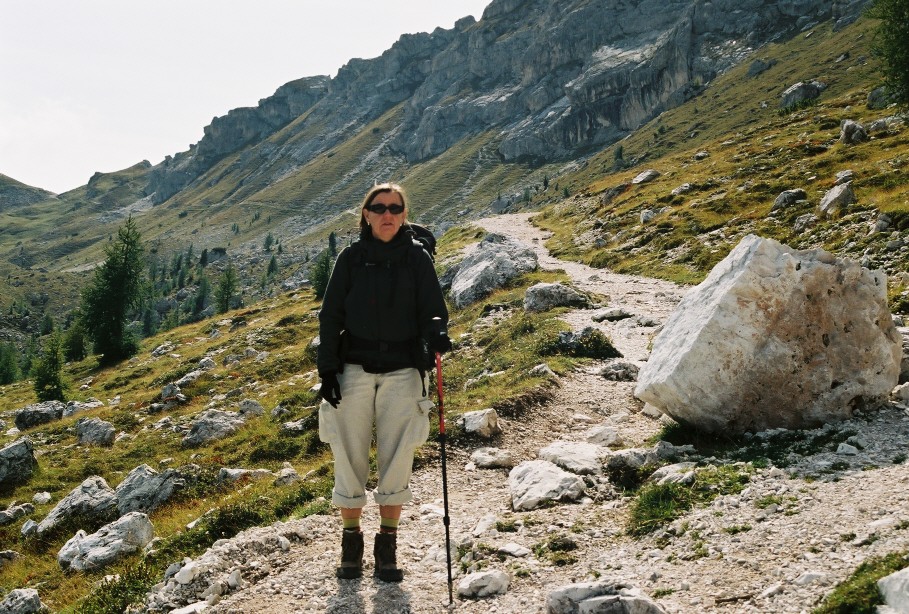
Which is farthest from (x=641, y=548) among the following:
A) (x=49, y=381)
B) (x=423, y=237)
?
(x=49, y=381)

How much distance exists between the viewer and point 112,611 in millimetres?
6883

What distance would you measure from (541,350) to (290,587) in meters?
11.9

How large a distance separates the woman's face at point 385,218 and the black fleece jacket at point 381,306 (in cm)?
10

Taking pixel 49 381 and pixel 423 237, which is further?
pixel 49 381

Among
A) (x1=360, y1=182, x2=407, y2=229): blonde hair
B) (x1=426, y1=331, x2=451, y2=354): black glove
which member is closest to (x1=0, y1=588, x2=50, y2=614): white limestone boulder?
(x1=426, y1=331, x2=451, y2=354): black glove

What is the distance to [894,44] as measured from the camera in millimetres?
43875

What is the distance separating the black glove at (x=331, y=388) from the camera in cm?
639

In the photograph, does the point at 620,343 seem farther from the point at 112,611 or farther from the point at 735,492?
the point at 112,611

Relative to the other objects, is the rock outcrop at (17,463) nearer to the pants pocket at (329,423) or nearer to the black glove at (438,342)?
the pants pocket at (329,423)

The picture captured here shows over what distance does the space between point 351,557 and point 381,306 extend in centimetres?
307

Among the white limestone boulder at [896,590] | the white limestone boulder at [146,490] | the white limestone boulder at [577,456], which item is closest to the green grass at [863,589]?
the white limestone boulder at [896,590]

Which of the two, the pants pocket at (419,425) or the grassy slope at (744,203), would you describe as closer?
the pants pocket at (419,425)

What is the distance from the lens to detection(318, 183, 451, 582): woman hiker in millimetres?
6512

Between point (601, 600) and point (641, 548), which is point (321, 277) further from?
point (601, 600)
